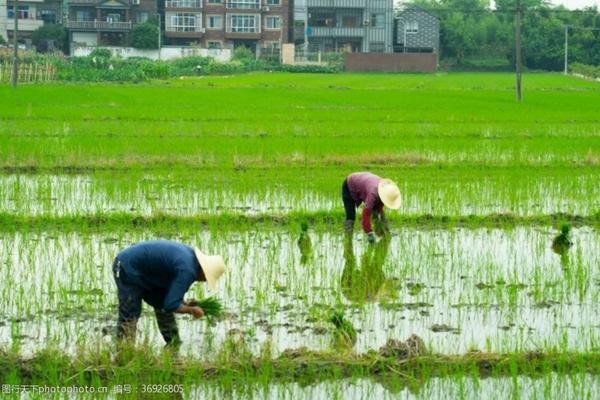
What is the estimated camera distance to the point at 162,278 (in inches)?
233

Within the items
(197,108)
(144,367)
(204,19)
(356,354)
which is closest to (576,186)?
(356,354)

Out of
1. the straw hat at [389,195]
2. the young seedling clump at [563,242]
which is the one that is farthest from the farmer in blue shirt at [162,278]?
the young seedling clump at [563,242]

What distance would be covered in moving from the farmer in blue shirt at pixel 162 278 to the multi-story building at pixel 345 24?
49.6 m

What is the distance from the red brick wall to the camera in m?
51.0

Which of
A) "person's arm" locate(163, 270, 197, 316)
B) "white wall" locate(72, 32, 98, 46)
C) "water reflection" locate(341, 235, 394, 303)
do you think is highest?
"white wall" locate(72, 32, 98, 46)

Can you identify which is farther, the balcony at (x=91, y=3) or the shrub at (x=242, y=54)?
the balcony at (x=91, y=3)

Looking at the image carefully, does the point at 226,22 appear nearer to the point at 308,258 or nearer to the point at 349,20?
the point at 349,20

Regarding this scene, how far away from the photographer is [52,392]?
17.5 ft

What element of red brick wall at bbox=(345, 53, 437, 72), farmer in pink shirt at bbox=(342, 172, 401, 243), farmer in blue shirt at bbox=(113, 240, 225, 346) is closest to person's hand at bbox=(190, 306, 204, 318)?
farmer in blue shirt at bbox=(113, 240, 225, 346)

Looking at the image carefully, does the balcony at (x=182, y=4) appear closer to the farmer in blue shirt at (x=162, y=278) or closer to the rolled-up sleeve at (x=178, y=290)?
the farmer in blue shirt at (x=162, y=278)

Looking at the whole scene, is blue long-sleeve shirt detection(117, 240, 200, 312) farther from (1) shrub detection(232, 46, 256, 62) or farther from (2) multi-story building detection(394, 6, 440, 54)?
(2) multi-story building detection(394, 6, 440, 54)

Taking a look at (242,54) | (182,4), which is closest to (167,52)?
(182,4)

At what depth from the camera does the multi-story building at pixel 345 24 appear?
55.0 metres

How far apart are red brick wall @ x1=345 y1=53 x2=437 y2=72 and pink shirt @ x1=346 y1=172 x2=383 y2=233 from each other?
42.1 metres
